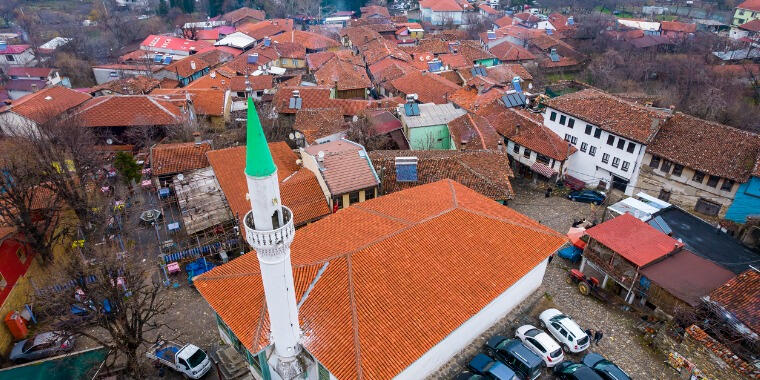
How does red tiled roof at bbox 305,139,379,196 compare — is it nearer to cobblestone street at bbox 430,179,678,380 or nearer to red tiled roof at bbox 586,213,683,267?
cobblestone street at bbox 430,179,678,380

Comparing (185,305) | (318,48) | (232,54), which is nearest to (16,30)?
(232,54)

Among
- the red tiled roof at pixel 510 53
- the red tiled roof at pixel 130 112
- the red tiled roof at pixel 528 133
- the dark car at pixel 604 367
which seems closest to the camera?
the dark car at pixel 604 367

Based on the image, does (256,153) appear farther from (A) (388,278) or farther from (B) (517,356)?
(B) (517,356)

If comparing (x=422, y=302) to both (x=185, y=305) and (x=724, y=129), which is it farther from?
(x=724, y=129)

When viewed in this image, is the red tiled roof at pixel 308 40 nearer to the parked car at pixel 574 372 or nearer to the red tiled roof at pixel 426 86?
the red tiled roof at pixel 426 86

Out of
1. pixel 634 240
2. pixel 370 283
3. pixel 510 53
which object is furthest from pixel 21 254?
pixel 510 53

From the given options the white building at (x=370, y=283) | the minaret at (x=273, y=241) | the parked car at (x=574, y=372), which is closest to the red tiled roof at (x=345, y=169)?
the white building at (x=370, y=283)
